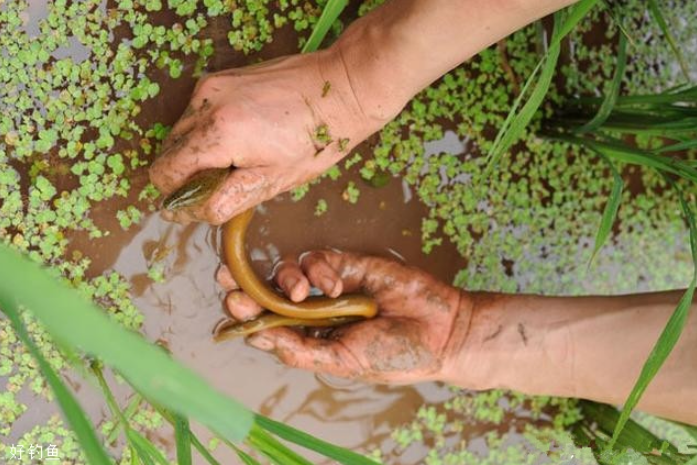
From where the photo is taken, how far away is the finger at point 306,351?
1801mm

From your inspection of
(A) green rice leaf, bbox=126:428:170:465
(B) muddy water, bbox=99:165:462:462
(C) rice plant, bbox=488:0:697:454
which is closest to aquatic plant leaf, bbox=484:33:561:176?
(C) rice plant, bbox=488:0:697:454

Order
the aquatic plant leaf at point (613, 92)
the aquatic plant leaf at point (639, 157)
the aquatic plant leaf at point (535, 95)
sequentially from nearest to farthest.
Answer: the aquatic plant leaf at point (535, 95), the aquatic plant leaf at point (639, 157), the aquatic plant leaf at point (613, 92)

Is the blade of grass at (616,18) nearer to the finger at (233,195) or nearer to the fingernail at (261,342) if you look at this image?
the finger at (233,195)

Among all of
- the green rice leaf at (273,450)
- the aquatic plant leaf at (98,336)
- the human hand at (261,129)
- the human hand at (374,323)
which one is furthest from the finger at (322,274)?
the aquatic plant leaf at (98,336)

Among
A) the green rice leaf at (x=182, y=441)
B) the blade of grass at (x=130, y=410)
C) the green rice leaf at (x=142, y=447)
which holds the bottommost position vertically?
the blade of grass at (x=130, y=410)

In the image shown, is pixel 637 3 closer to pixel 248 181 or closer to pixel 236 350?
pixel 248 181

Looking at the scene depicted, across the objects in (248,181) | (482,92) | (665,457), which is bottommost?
(665,457)

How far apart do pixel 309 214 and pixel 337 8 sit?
567 millimetres

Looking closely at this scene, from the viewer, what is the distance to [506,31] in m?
1.45

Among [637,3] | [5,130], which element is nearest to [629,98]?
[637,3]

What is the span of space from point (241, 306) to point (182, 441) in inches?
22.2

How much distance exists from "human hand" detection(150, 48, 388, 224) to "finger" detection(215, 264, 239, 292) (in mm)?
211

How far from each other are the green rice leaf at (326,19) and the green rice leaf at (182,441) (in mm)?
816

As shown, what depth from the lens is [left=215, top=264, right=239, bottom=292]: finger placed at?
1810 millimetres
